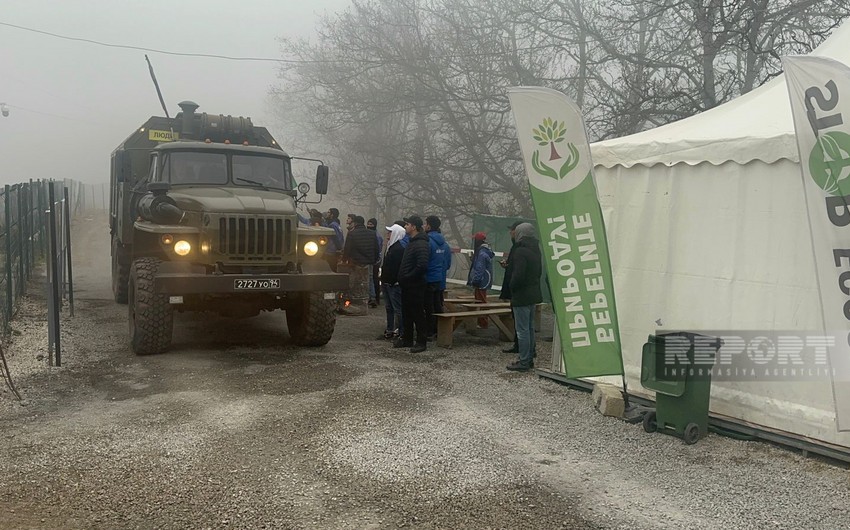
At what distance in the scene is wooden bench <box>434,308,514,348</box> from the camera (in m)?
9.66

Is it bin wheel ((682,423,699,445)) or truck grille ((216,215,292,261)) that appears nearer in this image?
bin wheel ((682,423,699,445))

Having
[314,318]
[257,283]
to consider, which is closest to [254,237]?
[257,283]

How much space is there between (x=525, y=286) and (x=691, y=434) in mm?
2757

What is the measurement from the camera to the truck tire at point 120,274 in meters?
11.2

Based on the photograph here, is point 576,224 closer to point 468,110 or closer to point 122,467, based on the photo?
point 122,467

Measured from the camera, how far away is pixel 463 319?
10.1 meters

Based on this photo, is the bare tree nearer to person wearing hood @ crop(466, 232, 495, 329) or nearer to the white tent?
person wearing hood @ crop(466, 232, 495, 329)

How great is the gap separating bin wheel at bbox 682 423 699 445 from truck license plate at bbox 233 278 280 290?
4.60 meters

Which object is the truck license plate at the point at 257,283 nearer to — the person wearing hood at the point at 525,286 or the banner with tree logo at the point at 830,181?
the person wearing hood at the point at 525,286

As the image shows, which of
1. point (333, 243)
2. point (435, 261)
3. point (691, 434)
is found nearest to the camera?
point (691, 434)

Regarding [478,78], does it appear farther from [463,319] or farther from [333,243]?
[463,319]

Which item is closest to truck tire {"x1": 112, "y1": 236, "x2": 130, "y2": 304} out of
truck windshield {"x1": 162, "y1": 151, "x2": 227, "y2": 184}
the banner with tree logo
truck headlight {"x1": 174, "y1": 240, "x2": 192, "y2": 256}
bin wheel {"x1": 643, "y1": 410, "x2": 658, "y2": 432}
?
truck windshield {"x1": 162, "y1": 151, "x2": 227, "y2": 184}

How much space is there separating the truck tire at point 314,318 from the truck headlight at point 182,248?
1.44 m

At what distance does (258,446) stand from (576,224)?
327cm
